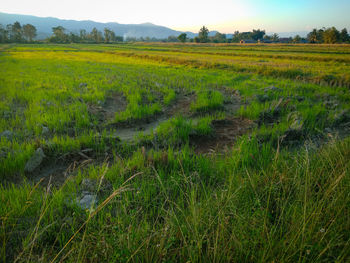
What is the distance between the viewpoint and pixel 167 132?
12.5 ft

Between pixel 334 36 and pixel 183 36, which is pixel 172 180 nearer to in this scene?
pixel 334 36

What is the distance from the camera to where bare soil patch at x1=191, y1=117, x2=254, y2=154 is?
3488 millimetres

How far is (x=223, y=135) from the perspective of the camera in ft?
13.1

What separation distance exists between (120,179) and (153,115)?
321 cm

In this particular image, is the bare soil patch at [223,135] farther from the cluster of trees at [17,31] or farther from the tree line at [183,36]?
the cluster of trees at [17,31]

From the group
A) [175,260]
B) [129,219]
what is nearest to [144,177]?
[129,219]

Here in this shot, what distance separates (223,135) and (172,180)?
7.81 feet

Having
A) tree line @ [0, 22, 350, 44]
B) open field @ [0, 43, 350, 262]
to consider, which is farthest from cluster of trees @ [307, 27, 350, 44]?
open field @ [0, 43, 350, 262]

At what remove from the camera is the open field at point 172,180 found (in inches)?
51.7

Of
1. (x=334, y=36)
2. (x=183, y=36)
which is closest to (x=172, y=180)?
(x=334, y=36)

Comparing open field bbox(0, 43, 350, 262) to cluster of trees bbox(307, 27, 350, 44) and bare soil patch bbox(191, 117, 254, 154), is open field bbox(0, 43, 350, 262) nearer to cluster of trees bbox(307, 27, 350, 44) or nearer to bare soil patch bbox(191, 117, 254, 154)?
bare soil patch bbox(191, 117, 254, 154)

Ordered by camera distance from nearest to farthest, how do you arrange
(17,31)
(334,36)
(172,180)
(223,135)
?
1. (172,180)
2. (223,135)
3. (334,36)
4. (17,31)

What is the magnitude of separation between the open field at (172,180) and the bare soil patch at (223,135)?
0.03 meters

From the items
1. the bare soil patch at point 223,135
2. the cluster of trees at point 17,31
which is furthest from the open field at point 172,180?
the cluster of trees at point 17,31
